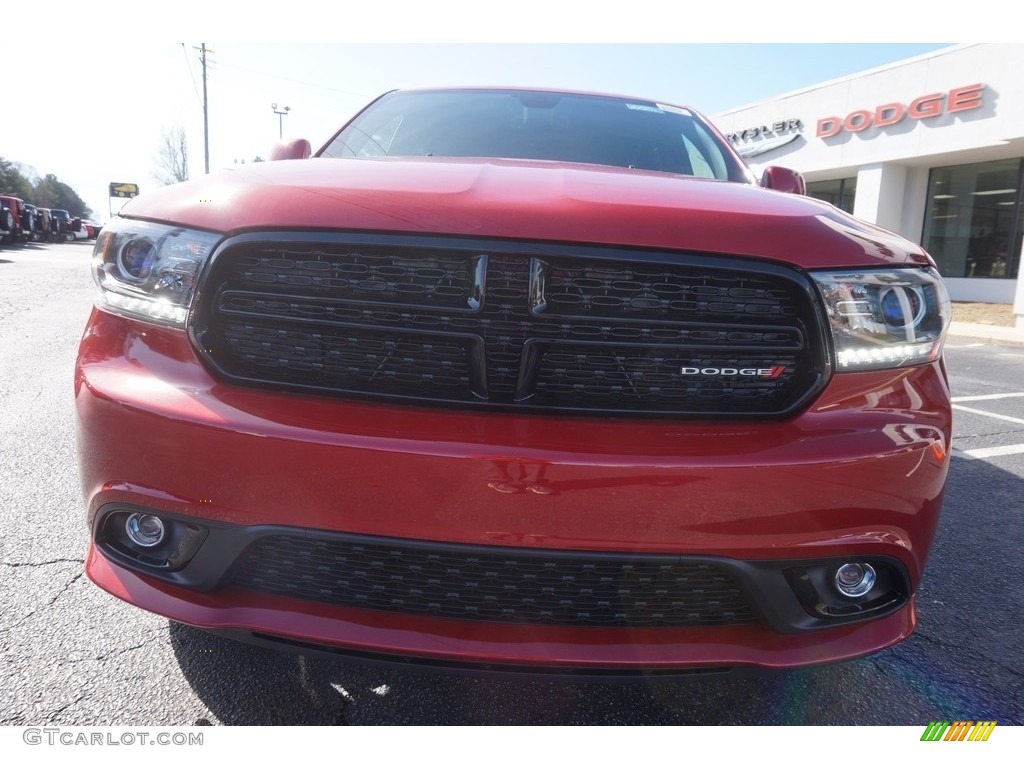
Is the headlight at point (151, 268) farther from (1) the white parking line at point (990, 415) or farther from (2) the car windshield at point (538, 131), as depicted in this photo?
(1) the white parking line at point (990, 415)

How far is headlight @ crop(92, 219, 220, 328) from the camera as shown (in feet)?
4.68

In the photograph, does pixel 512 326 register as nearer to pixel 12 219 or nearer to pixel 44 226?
pixel 12 219

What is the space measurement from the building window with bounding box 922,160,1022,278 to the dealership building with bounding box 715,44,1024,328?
0.08 feet

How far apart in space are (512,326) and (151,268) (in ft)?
2.71

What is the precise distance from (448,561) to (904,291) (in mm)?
1164

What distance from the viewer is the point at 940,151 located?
16016 millimetres

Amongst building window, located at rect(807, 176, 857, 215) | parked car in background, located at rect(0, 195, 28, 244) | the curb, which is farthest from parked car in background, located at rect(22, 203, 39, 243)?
the curb

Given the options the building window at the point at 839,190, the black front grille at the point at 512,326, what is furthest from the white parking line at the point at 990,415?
the building window at the point at 839,190

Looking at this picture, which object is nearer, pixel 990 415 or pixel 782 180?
pixel 782 180

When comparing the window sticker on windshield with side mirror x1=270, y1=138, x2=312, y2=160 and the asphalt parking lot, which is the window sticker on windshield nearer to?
side mirror x1=270, y1=138, x2=312, y2=160

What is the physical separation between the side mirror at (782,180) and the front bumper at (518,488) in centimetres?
114

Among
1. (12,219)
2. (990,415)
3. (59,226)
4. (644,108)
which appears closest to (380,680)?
(644,108)
